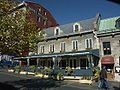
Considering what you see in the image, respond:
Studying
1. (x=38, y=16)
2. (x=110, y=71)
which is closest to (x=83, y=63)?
(x=110, y=71)

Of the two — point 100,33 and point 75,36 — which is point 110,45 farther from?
point 75,36

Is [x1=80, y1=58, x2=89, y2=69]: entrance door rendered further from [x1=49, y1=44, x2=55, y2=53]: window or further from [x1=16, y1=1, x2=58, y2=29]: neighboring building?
[x1=16, y1=1, x2=58, y2=29]: neighboring building

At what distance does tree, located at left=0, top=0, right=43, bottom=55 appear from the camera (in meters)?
8.37

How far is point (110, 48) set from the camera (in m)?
19.9

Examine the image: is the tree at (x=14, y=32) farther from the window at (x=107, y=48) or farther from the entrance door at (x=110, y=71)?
the entrance door at (x=110, y=71)

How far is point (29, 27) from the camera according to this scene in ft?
32.4

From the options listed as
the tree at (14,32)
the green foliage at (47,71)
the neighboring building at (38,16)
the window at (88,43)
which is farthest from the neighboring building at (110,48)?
the neighboring building at (38,16)

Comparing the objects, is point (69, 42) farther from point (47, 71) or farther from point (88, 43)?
point (47, 71)

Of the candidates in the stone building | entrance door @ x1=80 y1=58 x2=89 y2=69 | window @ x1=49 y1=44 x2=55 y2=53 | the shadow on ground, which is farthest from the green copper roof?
the shadow on ground

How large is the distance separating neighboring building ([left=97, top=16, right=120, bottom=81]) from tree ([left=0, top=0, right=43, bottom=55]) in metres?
13.0

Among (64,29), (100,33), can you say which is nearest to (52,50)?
(64,29)

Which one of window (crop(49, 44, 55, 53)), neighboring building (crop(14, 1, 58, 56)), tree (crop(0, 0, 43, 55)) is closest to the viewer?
tree (crop(0, 0, 43, 55))

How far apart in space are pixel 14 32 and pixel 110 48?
49.4 feet

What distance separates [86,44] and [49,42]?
7733 millimetres
